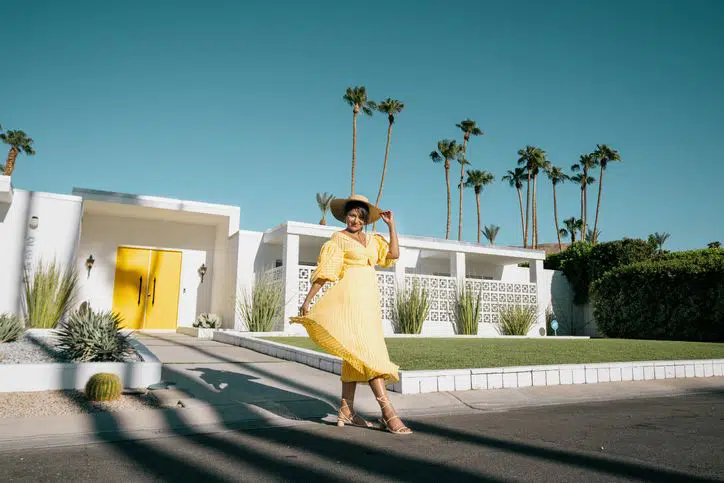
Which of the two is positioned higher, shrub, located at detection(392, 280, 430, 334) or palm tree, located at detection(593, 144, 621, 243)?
palm tree, located at detection(593, 144, 621, 243)

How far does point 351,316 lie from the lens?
4094mm

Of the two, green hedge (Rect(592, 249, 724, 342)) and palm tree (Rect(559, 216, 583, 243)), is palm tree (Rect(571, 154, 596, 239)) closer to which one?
palm tree (Rect(559, 216, 583, 243))

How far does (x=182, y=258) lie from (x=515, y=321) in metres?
10.9

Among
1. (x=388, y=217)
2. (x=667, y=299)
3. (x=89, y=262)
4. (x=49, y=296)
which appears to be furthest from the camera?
(x=667, y=299)

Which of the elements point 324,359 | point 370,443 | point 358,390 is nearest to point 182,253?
point 324,359

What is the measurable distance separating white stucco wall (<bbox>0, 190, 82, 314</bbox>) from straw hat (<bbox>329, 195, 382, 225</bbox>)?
1029 centimetres

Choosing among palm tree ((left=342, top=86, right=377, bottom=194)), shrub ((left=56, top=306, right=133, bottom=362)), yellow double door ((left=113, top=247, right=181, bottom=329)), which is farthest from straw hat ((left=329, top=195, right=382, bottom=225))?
palm tree ((left=342, top=86, right=377, bottom=194))

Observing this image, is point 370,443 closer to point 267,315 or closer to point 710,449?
point 710,449

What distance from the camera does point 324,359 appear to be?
24.5 ft

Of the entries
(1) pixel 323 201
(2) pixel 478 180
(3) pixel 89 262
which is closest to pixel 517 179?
(2) pixel 478 180

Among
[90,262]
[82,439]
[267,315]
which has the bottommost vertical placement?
[82,439]

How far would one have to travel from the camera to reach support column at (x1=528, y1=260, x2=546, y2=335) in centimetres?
1895

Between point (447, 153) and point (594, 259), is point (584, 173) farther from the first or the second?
point (594, 259)

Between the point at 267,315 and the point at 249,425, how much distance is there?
9.39 meters
